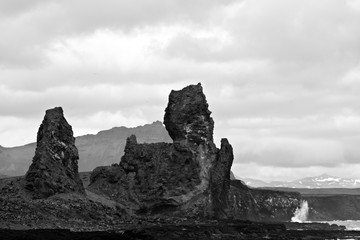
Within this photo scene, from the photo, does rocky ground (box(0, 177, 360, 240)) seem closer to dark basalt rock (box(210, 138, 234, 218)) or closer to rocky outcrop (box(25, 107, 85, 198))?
rocky outcrop (box(25, 107, 85, 198))

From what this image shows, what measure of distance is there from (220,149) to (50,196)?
165 ft

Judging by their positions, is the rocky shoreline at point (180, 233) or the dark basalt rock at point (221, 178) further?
the dark basalt rock at point (221, 178)

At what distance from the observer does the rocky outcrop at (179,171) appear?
489 feet

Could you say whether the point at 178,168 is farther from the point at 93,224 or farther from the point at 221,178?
the point at 93,224

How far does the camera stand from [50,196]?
130375 mm

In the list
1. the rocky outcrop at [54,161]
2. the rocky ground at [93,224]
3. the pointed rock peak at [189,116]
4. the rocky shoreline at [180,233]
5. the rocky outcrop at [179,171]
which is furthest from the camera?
the pointed rock peak at [189,116]

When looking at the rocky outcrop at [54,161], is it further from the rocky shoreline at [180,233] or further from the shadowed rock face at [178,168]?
the rocky shoreline at [180,233]

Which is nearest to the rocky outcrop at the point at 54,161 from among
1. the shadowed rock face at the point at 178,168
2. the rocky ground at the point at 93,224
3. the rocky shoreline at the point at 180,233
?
the rocky ground at the point at 93,224

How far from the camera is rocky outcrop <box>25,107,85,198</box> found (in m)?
132

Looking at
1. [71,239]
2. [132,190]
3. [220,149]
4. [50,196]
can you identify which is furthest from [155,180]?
[71,239]

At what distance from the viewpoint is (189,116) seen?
16138cm

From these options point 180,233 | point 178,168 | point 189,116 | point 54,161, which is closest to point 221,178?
point 178,168

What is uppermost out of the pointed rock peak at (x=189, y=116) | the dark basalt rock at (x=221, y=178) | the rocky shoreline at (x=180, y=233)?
the pointed rock peak at (x=189, y=116)

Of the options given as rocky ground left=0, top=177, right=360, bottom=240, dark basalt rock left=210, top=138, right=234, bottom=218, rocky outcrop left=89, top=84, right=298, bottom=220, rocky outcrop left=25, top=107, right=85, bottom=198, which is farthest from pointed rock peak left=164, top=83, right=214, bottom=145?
rocky outcrop left=25, top=107, right=85, bottom=198
